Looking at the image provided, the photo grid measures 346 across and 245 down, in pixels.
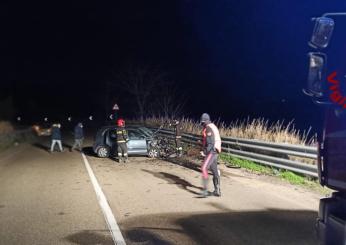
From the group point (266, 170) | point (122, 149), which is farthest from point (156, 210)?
point (122, 149)

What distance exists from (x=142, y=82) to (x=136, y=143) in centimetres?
3403

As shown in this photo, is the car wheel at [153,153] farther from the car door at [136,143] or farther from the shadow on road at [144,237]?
the shadow on road at [144,237]

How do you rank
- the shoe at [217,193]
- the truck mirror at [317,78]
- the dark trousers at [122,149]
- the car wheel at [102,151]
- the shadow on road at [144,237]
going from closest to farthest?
the truck mirror at [317,78]
the shadow on road at [144,237]
the shoe at [217,193]
the dark trousers at [122,149]
the car wheel at [102,151]

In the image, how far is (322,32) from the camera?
4.16 m

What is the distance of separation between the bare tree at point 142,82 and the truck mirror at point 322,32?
4544 centimetres

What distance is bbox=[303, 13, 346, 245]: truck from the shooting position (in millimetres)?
4051

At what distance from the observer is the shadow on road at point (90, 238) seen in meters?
6.67

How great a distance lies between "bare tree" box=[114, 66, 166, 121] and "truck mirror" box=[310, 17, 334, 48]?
149ft

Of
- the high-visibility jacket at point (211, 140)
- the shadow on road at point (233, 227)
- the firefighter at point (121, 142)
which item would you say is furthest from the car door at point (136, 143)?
the shadow on road at point (233, 227)

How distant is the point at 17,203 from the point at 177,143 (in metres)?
10.7

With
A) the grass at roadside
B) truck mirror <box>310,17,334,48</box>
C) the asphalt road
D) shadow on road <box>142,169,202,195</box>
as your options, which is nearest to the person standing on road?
the asphalt road

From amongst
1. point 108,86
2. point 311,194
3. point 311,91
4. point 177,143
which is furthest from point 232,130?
point 108,86

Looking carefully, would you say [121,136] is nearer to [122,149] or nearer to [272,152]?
[122,149]

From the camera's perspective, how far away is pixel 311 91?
4035 mm
